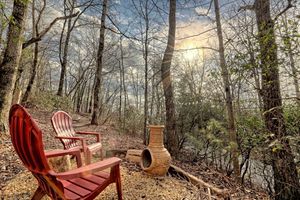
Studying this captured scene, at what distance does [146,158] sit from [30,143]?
2.32 meters

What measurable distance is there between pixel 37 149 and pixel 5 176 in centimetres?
181

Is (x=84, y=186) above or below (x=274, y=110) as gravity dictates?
below

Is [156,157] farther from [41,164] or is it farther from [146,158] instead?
[41,164]

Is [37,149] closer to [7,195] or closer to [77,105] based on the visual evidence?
[7,195]

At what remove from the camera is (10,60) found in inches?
157

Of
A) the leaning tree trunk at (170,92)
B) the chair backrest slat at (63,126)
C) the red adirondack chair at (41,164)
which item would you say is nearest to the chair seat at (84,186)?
the red adirondack chair at (41,164)

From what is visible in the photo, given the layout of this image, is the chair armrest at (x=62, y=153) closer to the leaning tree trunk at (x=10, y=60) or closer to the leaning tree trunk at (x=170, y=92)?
the leaning tree trunk at (x=10, y=60)

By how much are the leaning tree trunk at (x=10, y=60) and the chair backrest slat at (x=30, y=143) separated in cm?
276

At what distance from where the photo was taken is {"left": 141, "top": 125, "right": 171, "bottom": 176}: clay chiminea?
326cm

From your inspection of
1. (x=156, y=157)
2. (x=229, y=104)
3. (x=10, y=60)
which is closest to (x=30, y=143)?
(x=156, y=157)

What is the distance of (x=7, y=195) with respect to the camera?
2262 mm

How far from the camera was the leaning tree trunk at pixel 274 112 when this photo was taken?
9.46 feet

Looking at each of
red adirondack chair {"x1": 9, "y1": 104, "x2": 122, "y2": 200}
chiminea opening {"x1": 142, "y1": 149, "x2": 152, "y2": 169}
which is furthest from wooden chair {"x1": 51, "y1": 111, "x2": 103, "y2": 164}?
red adirondack chair {"x1": 9, "y1": 104, "x2": 122, "y2": 200}

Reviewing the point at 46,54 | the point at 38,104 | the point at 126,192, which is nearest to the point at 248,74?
the point at 126,192
